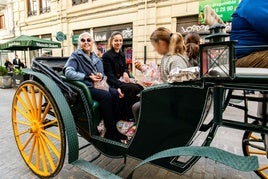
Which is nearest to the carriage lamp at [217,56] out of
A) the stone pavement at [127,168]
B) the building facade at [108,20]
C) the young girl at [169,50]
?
the young girl at [169,50]

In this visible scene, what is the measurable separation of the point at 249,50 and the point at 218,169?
1.86m

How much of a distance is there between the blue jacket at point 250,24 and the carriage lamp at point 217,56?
0.28 meters

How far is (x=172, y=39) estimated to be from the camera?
92.2 inches

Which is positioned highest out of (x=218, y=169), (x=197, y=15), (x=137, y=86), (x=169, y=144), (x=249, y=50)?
(x=197, y=15)

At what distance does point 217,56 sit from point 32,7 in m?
19.7

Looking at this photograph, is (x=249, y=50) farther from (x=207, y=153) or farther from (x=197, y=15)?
(x=197, y=15)

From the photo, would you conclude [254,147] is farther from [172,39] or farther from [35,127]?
[35,127]

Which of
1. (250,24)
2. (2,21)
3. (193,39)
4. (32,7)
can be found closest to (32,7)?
(32,7)

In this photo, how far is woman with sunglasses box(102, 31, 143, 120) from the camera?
304 centimetres

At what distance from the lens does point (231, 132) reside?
4.53 metres

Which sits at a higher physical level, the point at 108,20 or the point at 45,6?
the point at 45,6

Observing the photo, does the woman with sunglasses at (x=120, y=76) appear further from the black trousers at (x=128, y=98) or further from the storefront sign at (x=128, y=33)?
the storefront sign at (x=128, y=33)

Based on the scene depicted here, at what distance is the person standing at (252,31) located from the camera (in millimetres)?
1624

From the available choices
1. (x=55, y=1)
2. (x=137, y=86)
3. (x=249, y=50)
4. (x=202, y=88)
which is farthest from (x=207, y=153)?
(x=55, y=1)
